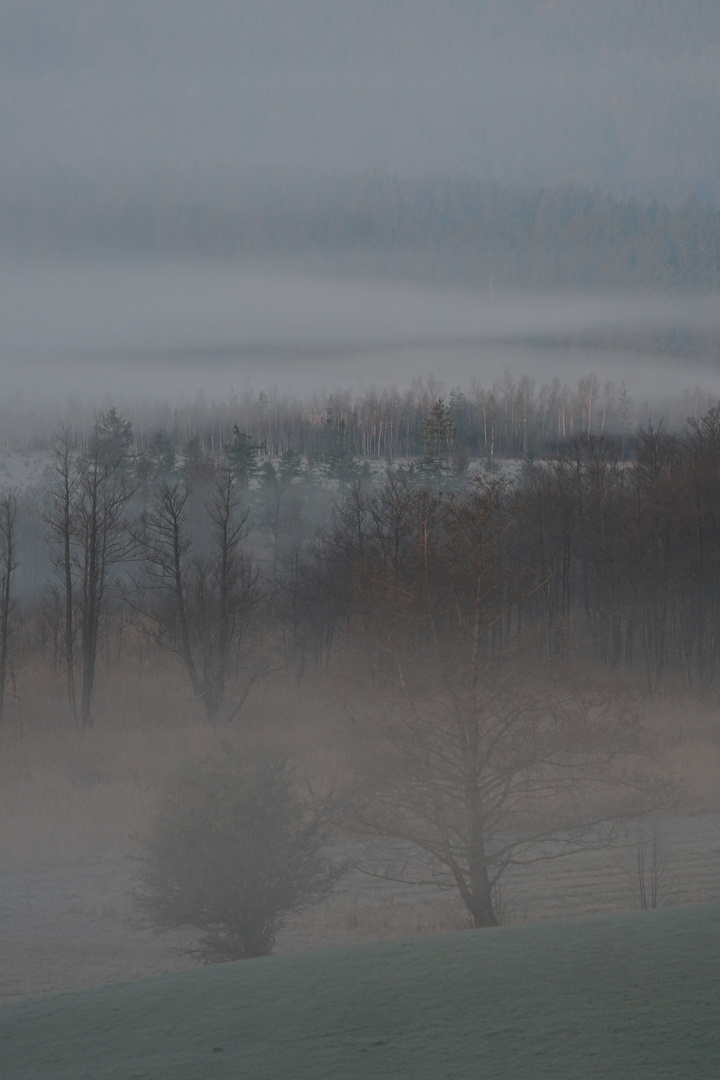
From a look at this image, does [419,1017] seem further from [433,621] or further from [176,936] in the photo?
[176,936]

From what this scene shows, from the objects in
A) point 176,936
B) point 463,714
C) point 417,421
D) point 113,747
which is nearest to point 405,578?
point 463,714

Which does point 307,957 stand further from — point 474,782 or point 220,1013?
point 474,782

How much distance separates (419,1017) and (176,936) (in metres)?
11.7

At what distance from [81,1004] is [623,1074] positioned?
2552 mm

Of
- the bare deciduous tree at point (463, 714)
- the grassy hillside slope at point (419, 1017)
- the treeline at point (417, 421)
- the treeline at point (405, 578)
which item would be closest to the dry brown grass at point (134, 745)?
the bare deciduous tree at point (463, 714)

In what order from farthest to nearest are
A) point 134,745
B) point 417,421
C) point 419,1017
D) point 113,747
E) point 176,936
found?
point 417,421 < point 134,745 < point 113,747 < point 176,936 < point 419,1017

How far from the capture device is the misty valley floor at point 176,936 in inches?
489

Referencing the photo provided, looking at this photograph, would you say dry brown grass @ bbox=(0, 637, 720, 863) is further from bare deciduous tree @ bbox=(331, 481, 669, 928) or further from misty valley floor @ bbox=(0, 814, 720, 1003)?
misty valley floor @ bbox=(0, 814, 720, 1003)

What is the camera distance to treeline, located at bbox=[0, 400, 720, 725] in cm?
1396

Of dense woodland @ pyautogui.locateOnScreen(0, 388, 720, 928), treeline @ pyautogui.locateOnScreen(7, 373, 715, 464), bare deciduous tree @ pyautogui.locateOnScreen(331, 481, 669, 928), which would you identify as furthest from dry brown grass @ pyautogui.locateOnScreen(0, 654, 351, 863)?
treeline @ pyautogui.locateOnScreen(7, 373, 715, 464)

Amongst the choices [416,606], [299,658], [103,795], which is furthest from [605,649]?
[416,606]

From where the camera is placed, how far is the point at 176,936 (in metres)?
14.0

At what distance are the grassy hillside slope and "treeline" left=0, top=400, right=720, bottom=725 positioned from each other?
8547mm

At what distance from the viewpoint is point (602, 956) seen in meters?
4.14
